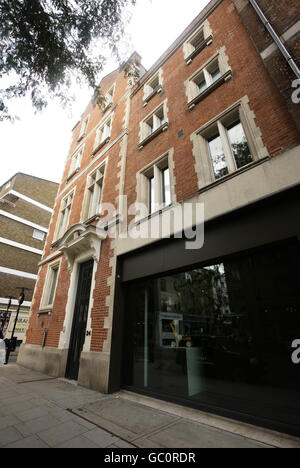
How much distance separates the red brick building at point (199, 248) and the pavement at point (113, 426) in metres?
0.40

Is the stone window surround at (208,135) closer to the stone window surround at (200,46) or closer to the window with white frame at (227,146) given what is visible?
the window with white frame at (227,146)

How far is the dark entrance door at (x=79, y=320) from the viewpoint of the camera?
288 inches

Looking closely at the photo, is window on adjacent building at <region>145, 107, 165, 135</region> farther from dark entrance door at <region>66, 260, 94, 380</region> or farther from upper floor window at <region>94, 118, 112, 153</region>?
dark entrance door at <region>66, 260, 94, 380</region>

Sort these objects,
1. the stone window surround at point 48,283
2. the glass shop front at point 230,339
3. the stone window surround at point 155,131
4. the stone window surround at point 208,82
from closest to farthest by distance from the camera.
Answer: the glass shop front at point 230,339, the stone window surround at point 208,82, the stone window surround at point 155,131, the stone window surround at point 48,283

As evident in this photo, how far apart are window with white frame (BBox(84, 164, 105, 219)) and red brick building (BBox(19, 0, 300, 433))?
57 centimetres

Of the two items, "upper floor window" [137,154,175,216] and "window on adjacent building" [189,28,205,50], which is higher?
"window on adjacent building" [189,28,205,50]

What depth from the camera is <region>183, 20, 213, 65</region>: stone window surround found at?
24.4 feet

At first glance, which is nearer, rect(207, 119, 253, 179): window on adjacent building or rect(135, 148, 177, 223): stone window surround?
rect(207, 119, 253, 179): window on adjacent building

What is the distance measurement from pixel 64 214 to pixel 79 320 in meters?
7.00

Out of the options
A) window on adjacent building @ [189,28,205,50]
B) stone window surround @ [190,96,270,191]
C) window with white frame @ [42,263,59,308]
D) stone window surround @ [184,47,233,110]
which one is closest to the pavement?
stone window surround @ [190,96,270,191]

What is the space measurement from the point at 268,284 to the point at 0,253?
25.5 metres

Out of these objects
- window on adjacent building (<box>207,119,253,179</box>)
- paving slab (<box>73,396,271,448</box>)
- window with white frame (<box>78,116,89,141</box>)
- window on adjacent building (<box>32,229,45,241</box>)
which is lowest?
paving slab (<box>73,396,271,448</box>)

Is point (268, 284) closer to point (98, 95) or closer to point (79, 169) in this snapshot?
point (98, 95)

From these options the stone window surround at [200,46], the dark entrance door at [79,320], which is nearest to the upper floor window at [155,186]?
the dark entrance door at [79,320]
